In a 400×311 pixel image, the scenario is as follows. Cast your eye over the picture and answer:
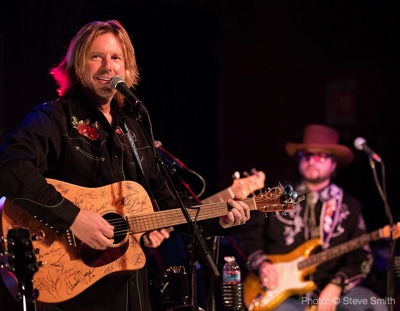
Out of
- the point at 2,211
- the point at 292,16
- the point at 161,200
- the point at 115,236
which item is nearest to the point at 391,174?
the point at 292,16

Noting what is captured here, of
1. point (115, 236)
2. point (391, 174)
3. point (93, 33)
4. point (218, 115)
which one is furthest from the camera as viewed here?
point (391, 174)

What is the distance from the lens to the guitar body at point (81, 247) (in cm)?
311

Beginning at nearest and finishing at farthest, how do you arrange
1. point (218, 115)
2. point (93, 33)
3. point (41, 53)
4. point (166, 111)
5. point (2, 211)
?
point (2, 211) → point (93, 33) → point (41, 53) → point (166, 111) → point (218, 115)

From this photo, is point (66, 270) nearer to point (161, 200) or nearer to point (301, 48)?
point (161, 200)

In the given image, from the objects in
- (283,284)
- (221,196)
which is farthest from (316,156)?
(221,196)

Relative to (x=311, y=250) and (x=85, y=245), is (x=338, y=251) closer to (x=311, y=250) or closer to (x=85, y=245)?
(x=311, y=250)

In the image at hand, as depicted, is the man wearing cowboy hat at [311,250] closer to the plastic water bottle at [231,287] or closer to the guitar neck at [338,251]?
the guitar neck at [338,251]

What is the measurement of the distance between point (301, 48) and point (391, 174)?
1.93 m

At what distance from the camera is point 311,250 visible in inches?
256

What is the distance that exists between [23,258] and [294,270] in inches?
156

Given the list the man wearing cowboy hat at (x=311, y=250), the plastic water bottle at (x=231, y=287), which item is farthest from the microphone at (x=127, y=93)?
the man wearing cowboy hat at (x=311, y=250)

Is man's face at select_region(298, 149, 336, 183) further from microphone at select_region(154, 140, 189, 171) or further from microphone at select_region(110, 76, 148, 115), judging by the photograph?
microphone at select_region(110, 76, 148, 115)

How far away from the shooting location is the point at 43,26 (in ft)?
15.8

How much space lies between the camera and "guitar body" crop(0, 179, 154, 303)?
3.11 metres
